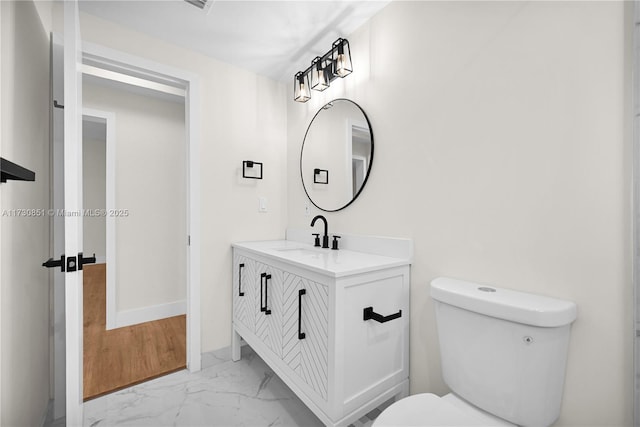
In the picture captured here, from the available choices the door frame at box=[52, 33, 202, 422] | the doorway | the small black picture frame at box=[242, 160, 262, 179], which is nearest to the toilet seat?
the door frame at box=[52, 33, 202, 422]

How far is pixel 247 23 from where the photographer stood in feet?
5.64

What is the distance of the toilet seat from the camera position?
36.0 inches

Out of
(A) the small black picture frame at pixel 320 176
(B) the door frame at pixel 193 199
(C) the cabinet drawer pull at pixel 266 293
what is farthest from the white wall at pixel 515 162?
(B) the door frame at pixel 193 199

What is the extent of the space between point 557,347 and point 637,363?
18 cm

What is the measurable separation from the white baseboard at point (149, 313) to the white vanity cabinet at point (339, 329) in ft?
6.02

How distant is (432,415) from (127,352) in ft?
7.48

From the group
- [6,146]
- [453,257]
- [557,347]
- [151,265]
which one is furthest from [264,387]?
[151,265]

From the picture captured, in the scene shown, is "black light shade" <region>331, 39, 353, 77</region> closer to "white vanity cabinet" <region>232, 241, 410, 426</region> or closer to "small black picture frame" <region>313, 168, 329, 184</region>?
"small black picture frame" <region>313, 168, 329, 184</region>

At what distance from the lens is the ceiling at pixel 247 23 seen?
5.16 feet

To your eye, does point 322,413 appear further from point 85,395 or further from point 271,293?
point 85,395

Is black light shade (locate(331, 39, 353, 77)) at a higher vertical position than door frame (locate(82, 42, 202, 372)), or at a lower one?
higher

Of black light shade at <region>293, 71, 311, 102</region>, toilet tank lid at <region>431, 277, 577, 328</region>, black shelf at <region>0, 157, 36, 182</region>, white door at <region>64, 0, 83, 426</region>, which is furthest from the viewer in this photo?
black light shade at <region>293, 71, 311, 102</region>

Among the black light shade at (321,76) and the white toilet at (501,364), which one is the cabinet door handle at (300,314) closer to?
the white toilet at (501,364)

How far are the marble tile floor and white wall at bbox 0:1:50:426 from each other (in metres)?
0.33
